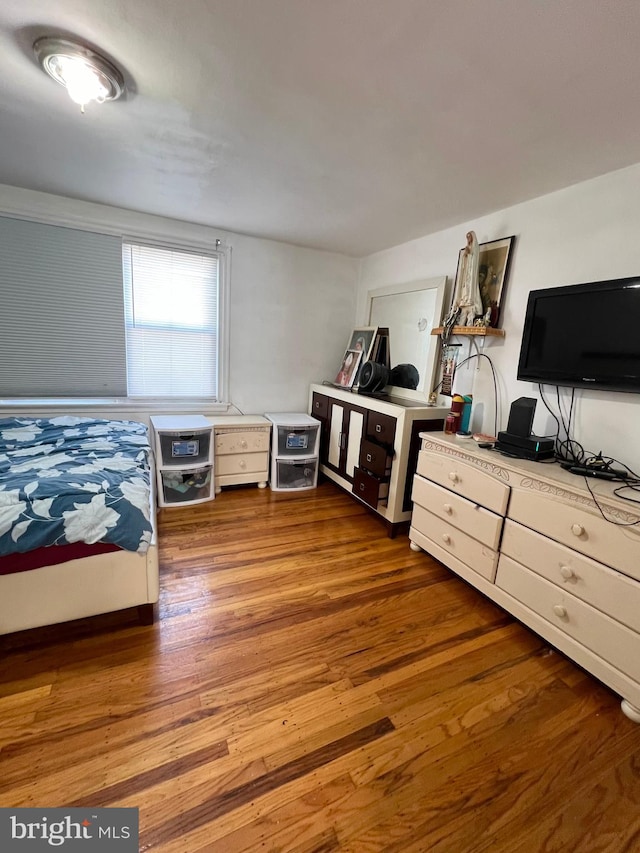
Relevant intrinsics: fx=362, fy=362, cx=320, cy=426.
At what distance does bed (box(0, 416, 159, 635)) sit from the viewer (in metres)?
1.43

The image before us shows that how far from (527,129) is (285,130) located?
1033mm

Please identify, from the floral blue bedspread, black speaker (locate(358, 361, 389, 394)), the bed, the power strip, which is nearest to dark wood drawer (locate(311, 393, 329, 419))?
black speaker (locate(358, 361, 389, 394))

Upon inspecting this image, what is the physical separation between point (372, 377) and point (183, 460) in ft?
5.63

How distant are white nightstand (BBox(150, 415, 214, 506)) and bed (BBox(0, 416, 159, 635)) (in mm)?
990

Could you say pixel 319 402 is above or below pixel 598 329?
below

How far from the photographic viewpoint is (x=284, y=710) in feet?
4.38

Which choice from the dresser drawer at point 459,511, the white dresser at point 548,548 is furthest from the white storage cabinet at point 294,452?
the white dresser at point 548,548

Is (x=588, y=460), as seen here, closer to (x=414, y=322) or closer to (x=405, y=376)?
(x=405, y=376)

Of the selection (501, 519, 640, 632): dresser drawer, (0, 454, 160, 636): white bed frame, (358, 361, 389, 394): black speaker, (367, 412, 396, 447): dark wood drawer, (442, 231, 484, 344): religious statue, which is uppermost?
(442, 231, 484, 344): religious statue

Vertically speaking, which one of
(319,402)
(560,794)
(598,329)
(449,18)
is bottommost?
A: (560,794)

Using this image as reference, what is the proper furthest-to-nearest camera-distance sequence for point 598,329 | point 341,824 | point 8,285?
point 8,285 → point 598,329 → point 341,824

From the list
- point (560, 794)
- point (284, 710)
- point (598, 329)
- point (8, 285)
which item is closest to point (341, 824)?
point (284, 710)

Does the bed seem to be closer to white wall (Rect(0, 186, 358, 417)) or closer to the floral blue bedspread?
the floral blue bedspread

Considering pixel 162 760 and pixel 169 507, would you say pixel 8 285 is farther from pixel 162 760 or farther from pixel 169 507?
pixel 162 760
